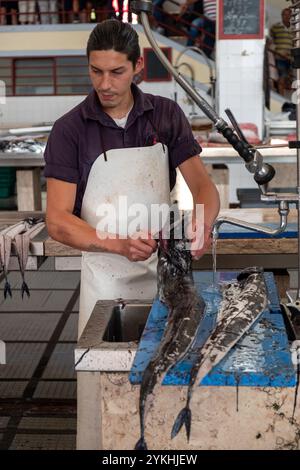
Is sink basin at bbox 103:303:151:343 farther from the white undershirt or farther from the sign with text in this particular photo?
the sign with text

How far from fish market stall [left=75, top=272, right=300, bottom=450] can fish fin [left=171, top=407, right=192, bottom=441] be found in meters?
0.02

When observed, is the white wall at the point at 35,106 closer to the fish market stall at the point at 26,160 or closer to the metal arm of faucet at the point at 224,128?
the fish market stall at the point at 26,160

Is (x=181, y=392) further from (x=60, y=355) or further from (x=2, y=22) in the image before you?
(x=2, y=22)

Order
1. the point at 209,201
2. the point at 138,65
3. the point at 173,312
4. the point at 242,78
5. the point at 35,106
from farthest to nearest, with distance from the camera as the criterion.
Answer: the point at 35,106, the point at 242,78, the point at 209,201, the point at 138,65, the point at 173,312

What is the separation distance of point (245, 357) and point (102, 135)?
45.1 inches

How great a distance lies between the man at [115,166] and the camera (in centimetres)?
236

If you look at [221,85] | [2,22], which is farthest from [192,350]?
[2,22]

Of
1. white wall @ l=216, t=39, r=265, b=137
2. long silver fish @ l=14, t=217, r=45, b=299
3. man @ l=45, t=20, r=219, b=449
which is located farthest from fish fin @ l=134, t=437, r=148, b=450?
white wall @ l=216, t=39, r=265, b=137

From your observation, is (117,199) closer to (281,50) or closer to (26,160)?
(26,160)

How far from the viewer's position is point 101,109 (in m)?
2.53

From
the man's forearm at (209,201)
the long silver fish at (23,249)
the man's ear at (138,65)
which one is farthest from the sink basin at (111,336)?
the long silver fish at (23,249)

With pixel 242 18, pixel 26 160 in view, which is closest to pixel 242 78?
pixel 242 18
